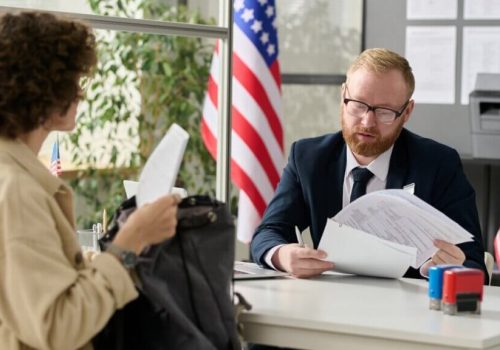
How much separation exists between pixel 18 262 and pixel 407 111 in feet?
4.44

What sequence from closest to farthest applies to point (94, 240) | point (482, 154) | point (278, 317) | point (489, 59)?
1. point (278, 317)
2. point (94, 240)
3. point (482, 154)
4. point (489, 59)

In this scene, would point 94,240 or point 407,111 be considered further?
point 407,111

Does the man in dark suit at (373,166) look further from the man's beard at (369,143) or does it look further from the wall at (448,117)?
the wall at (448,117)

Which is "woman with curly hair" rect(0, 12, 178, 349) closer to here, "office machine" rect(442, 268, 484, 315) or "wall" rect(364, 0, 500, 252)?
"office machine" rect(442, 268, 484, 315)

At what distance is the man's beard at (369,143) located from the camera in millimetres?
2711

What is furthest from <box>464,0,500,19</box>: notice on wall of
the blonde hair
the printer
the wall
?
the blonde hair

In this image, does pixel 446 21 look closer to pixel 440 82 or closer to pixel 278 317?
pixel 440 82

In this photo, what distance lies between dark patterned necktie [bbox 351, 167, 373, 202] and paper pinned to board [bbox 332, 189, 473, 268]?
0.29 metres

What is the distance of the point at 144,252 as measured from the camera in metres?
1.93

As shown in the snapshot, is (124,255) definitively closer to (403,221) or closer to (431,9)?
(403,221)

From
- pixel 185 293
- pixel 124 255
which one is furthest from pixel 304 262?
pixel 124 255

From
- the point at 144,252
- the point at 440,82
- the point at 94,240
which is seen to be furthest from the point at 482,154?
the point at 144,252

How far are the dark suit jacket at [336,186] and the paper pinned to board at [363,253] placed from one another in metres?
0.21

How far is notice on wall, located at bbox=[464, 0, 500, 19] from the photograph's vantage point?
16.0 ft
